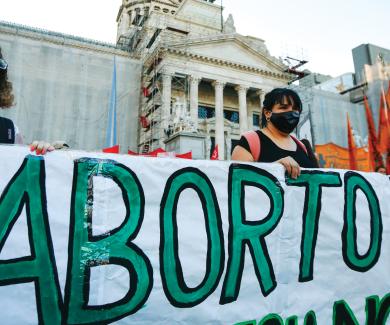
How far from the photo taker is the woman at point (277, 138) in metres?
2.52

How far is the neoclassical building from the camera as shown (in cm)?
2216

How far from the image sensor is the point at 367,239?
2.52 m

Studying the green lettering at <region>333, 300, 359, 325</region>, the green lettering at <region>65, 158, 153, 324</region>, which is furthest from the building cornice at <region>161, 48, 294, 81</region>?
the green lettering at <region>333, 300, 359, 325</region>

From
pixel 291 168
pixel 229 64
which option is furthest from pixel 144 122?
pixel 291 168

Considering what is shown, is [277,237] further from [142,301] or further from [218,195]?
[142,301]

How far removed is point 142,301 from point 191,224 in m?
0.54

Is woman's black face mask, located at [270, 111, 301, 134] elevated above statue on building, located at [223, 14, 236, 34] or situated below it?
below

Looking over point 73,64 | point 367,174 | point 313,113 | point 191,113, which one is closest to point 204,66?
point 191,113

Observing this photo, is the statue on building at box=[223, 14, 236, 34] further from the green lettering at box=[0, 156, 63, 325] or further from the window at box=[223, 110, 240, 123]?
the green lettering at box=[0, 156, 63, 325]

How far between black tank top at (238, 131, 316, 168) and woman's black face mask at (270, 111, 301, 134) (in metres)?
0.16

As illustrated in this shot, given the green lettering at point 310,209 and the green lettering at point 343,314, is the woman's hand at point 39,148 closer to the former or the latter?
the green lettering at point 310,209

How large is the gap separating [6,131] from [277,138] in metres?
2.15

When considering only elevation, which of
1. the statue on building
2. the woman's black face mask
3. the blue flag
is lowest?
the woman's black face mask

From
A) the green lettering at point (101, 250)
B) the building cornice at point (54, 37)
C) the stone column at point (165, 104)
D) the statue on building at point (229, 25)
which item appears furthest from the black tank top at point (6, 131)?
the statue on building at point (229, 25)
